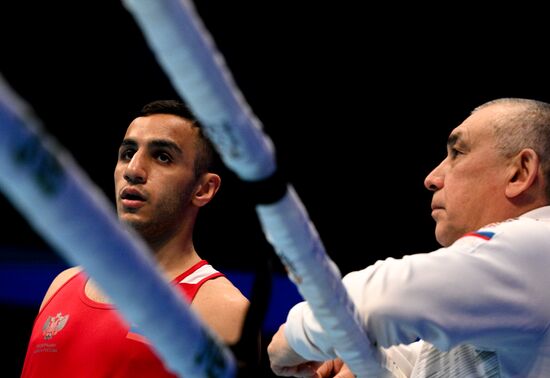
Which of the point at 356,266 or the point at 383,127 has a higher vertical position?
the point at 383,127

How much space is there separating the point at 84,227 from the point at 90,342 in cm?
128

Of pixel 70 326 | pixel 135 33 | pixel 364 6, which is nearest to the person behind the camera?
pixel 70 326

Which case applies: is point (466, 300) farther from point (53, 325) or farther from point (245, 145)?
point (53, 325)

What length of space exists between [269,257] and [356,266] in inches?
105

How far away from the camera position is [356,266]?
3459 mm

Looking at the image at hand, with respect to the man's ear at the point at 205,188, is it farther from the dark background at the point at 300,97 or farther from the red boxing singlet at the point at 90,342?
the dark background at the point at 300,97

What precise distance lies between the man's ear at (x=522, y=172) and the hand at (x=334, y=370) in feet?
1.51

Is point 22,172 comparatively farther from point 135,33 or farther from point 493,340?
point 135,33

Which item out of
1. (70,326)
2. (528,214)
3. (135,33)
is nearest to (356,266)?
(135,33)

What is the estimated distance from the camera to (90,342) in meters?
1.71

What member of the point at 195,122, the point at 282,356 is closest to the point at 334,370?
the point at 282,356

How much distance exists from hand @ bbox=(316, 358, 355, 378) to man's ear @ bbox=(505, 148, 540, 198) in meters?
0.46

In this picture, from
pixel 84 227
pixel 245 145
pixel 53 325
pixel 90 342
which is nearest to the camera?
pixel 84 227

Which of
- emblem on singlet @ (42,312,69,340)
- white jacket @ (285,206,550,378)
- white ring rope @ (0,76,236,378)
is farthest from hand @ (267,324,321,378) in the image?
emblem on singlet @ (42,312,69,340)
